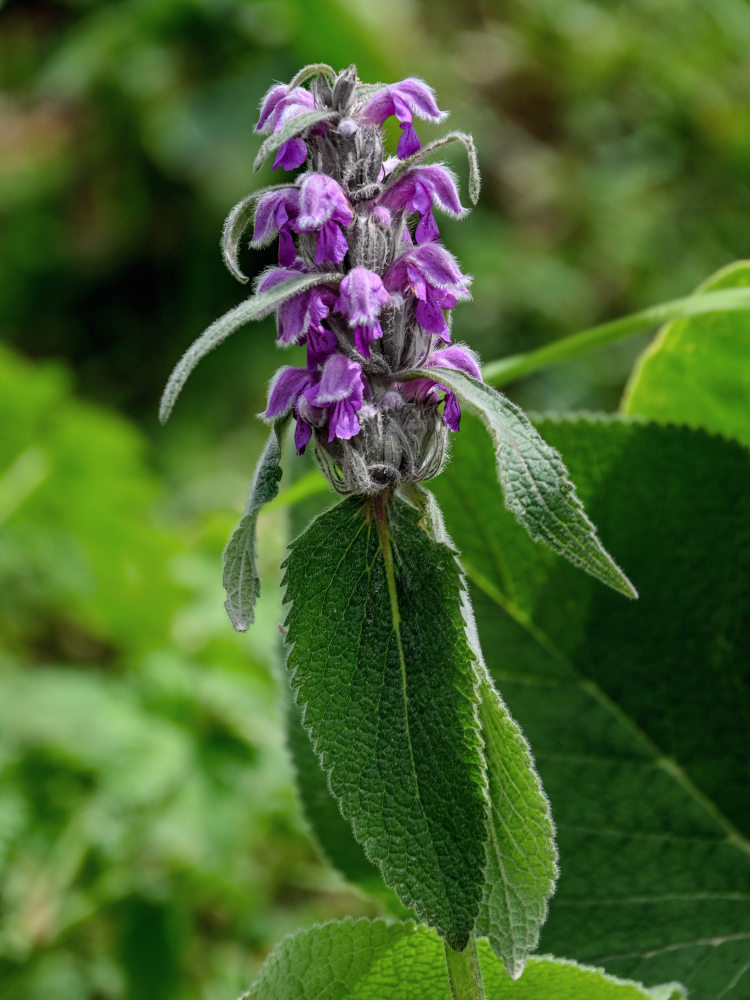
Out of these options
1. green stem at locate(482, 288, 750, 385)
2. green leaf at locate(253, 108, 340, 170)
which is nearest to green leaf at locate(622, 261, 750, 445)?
green stem at locate(482, 288, 750, 385)

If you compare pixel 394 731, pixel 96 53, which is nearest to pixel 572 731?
pixel 394 731

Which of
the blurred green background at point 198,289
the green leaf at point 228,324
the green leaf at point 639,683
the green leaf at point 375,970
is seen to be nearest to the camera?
the green leaf at point 228,324

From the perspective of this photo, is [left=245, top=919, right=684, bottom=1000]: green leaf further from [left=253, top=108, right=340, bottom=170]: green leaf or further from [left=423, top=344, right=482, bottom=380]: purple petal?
[left=253, top=108, right=340, bottom=170]: green leaf

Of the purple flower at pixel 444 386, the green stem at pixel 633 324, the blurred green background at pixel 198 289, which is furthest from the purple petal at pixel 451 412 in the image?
the blurred green background at pixel 198 289

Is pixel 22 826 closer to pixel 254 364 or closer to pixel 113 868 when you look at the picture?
pixel 113 868

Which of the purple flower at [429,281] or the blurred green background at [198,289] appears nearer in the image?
the purple flower at [429,281]

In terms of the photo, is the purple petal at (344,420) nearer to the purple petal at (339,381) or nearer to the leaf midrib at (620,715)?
the purple petal at (339,381)
